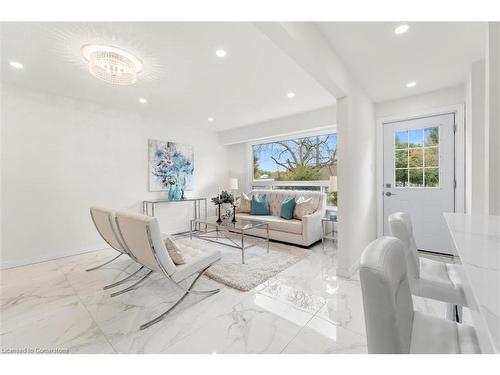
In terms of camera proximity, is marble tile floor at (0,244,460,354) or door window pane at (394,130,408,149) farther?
door window pane at (394,130,408,149)

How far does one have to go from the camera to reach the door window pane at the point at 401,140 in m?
3.31

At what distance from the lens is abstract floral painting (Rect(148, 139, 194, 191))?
4.29 meters

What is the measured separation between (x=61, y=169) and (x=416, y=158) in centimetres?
533

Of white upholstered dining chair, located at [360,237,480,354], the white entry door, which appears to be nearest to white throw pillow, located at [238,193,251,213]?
the white entry door

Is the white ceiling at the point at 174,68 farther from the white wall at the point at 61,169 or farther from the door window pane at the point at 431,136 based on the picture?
the door window pane at the point at 431,136

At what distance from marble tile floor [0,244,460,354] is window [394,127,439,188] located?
6.35 ft

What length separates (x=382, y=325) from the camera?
0.62 m

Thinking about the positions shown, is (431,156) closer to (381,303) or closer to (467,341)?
(467,341)

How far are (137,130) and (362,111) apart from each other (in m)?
3.82

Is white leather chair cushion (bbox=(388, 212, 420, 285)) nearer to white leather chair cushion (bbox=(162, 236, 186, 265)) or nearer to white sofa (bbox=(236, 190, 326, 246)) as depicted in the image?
white leather chair cushion (bbox=(162, 236, 186, 265))

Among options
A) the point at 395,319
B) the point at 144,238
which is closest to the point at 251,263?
the point at 144,238
